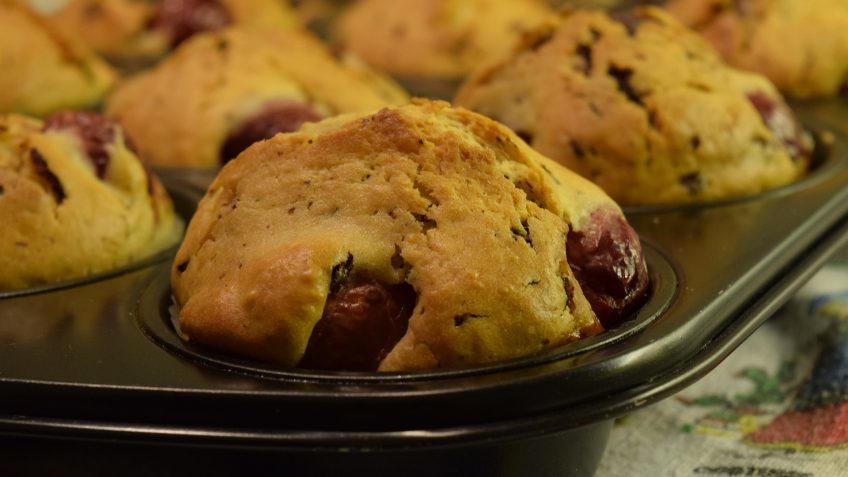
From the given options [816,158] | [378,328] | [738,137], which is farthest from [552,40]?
[378,328]

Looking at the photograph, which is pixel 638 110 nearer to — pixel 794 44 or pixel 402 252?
pixel 402 252

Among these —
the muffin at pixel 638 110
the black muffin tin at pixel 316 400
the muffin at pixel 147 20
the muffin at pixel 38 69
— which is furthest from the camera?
the muffin at pixel 147 20

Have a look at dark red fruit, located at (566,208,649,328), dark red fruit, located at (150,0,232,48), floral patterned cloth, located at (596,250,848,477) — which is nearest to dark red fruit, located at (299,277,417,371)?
dark red fruit, located at (566,208,649,328)

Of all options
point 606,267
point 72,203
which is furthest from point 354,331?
point 72,203

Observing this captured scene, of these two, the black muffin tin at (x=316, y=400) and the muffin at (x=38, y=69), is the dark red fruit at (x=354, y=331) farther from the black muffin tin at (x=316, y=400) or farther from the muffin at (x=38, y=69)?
the muffin at (x=38, y=69)

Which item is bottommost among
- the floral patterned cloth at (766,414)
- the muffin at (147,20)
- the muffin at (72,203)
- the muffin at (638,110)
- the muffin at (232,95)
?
the muffin at (147,20)

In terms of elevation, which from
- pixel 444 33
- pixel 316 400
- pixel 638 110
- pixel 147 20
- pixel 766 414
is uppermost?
pixel 316 400

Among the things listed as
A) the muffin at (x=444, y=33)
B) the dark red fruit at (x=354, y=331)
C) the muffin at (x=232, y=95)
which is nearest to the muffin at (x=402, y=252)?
the dark red fruit at (x=354, y=331)
